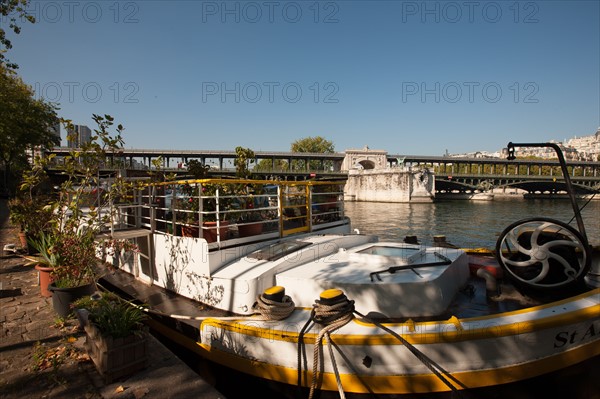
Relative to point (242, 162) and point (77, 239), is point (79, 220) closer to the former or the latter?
point (77, 239)

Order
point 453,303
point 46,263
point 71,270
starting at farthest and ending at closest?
1. point 46,263
2. point 71,270
3. point 453,303

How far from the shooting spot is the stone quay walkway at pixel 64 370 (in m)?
3.50

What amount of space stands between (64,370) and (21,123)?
32507 millimetres

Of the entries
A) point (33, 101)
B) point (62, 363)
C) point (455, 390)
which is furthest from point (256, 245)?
point (33, 101)

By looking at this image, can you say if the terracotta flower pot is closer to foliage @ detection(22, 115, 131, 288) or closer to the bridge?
foliage @ detection(22, 115, 131, 288)

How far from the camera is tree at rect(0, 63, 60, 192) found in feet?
77.9

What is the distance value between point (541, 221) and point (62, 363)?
6.59 m

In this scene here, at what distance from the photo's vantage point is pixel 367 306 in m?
4.43

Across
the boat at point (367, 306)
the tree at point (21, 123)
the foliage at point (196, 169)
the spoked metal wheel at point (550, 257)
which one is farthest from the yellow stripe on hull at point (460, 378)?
the tree at point (21, 123)

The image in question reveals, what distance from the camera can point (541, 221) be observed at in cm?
464

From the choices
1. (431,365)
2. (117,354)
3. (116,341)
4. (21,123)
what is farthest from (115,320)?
Result: (21,123)

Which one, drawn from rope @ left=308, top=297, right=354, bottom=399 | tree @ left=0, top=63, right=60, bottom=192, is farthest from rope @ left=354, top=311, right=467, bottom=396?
tree @ left=0, top=63, right=60, bottom=192

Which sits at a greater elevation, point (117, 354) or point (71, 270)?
point (71, 270)

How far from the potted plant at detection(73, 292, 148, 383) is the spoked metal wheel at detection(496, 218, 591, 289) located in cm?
511
